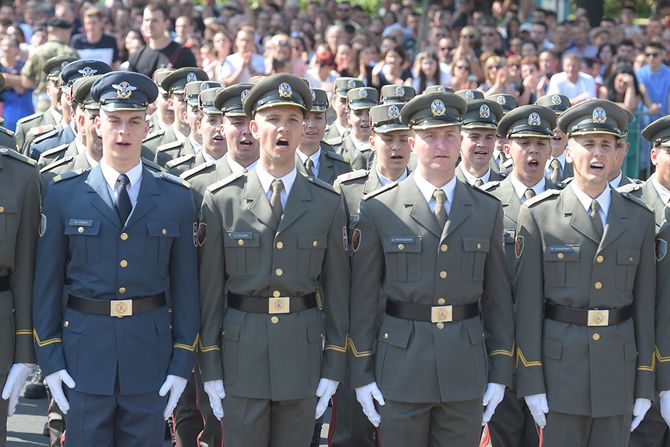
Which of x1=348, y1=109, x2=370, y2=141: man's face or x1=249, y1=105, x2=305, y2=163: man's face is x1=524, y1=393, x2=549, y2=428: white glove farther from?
x1=348, y1=109, x2=370, y2=141: man's face

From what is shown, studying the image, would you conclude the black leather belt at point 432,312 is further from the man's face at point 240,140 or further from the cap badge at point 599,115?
the man's face at point 240,140

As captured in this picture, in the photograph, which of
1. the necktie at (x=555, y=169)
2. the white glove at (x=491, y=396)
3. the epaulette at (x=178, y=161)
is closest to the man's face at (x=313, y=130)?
the epaulette at (x=178, y=161)

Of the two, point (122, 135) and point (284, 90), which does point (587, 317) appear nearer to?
point (284, 90)

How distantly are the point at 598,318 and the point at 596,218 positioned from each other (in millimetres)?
489

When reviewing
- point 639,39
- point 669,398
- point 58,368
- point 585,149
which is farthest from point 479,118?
point 639,39

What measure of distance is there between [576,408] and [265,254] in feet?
5.49

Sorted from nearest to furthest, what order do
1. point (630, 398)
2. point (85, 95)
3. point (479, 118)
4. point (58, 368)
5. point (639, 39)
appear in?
point (58, 368)
point (630, 398)
point (85, 95)
point (479, 118)
point (639, 39)

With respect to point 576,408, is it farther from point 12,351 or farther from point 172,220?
point 12,351

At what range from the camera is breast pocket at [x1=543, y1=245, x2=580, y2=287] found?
5691 mm

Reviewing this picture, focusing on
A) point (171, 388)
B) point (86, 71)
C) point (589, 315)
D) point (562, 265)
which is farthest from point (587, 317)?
point (86, 71)

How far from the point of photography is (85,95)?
246 inches

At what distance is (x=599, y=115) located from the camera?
5.81m

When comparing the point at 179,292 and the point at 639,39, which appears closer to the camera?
the point at 179,292

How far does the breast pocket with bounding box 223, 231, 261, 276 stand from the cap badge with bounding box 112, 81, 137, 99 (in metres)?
0.82
